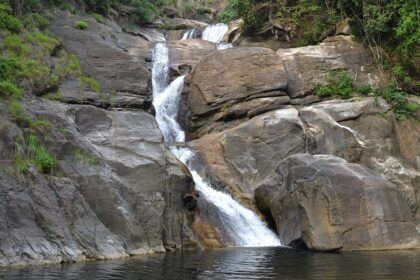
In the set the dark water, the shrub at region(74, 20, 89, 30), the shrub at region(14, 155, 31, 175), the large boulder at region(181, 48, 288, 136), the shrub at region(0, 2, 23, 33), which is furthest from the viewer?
the shrub at region(74, 20, 89, 30)

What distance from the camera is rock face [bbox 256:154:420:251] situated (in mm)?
20250

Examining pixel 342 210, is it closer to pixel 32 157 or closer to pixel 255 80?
pixel 255 80

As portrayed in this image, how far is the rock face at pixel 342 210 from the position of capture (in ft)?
66.4

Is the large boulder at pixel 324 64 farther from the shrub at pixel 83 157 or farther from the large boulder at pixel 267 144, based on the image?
the shrub at pixel 83 157

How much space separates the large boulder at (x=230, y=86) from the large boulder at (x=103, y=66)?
9.86ft

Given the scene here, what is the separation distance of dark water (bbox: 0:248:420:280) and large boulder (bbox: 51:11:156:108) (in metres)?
9.21

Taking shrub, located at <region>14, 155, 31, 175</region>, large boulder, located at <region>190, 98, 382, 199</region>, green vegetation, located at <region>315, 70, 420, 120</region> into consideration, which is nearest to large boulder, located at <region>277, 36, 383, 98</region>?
green vegetation, located at <region>315, 70, 420, 120</region>

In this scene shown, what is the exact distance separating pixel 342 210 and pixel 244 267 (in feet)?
22.4

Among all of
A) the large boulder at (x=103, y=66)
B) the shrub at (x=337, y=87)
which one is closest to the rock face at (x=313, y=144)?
the shrub at (x=337, y=87)

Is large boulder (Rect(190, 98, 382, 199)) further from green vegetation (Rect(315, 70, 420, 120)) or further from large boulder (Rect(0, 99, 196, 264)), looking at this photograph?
large boulder (Rect(0, 99, 196, 264))

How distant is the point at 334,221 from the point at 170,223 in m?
6.08

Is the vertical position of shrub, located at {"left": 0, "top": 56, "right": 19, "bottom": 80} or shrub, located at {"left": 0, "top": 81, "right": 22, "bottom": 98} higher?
shrub, located at {"left": 0, "top": 56, "right": 19, "bottom": 80}

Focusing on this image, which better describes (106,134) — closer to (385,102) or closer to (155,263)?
(155,263)

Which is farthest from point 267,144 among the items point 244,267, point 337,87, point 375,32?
point 244,267
